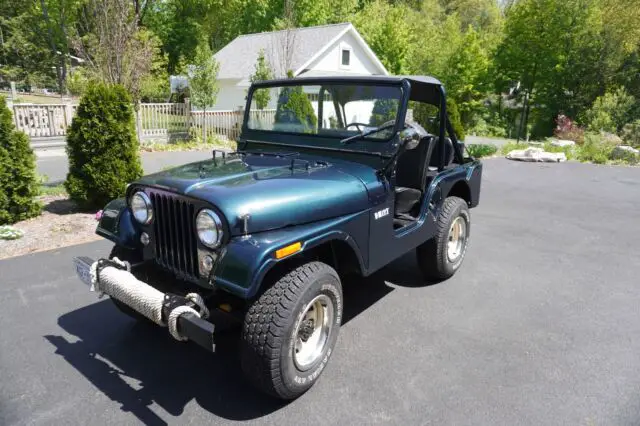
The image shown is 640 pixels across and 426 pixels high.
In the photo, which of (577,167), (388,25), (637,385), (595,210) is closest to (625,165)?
(577,167)

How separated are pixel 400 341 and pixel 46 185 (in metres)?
7.84

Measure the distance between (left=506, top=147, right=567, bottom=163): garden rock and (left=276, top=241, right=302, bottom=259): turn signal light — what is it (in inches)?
504

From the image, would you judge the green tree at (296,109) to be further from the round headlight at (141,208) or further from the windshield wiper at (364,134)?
the round headlight at (141,208)

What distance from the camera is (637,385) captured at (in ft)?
Result: 9.21

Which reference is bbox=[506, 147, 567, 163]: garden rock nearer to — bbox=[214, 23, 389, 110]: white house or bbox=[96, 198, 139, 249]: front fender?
bbox=[214, 23, 389, 110]: white house

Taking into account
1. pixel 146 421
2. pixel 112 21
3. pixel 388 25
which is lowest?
pixel 146 421

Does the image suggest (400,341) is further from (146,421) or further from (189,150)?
(189,150)

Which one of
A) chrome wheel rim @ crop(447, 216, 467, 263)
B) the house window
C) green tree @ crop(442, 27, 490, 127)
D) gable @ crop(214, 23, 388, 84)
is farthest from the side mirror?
green tree @ crop(442, 27, 490, 127)

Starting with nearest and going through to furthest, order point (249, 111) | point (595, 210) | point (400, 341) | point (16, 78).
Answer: point (400, 341) < point (249, 111) < point (595, 210) < point (16, 78)

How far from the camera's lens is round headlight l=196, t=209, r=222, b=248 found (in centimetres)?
244

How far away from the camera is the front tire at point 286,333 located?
2.37 meters

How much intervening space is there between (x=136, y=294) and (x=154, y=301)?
15cm

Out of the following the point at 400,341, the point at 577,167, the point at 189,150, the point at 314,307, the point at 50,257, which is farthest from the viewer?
the point at 189,150

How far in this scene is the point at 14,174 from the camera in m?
5.80
